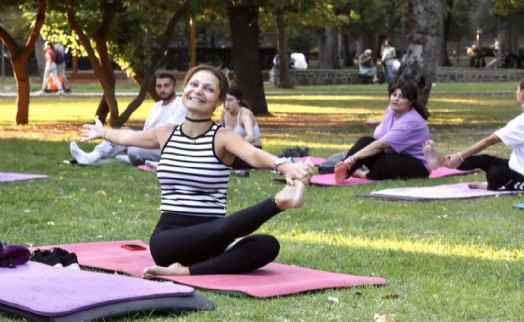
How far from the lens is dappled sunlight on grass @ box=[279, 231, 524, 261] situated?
26.2 ft

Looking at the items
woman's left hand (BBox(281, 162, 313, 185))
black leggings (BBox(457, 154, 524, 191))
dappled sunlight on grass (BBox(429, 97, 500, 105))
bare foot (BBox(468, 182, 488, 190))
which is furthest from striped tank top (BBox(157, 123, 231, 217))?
dappled sunlight on grass (BBox(429, 97, 500, 105))

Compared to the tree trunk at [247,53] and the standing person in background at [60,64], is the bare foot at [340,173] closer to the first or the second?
the tree trunk at [247,53]

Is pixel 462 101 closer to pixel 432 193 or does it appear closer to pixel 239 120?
pixel 239 120

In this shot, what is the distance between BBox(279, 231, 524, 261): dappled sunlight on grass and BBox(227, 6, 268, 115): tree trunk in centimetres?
1607

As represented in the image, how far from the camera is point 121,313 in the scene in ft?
18.6

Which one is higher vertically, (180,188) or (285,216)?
(180,188)

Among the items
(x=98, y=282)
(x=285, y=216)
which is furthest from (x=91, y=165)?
(x=98, y=282)

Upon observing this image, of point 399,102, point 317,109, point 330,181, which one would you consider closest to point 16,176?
point 330,181

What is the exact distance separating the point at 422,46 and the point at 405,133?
30.0ft

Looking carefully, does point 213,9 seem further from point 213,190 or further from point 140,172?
point 213,190

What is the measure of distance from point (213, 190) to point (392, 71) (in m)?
40.7

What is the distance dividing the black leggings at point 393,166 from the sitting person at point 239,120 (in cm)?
158

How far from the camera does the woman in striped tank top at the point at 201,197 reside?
22.7ft

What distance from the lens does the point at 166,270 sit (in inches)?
269
